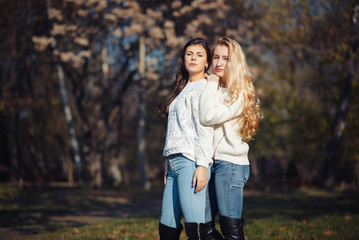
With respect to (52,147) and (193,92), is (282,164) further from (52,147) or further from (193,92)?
(193,92)

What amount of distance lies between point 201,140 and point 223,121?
0.28 metres

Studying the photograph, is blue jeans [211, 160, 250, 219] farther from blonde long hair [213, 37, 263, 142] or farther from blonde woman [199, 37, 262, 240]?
blonde long hair [213, 37, 263, 142]

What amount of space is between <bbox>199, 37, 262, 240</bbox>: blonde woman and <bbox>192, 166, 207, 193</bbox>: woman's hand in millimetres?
308

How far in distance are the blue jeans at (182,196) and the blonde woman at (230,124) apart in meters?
0.19

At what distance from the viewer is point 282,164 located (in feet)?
94.2

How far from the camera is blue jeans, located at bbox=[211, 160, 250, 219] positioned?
376cm

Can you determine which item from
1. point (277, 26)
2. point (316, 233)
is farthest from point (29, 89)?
point (316, 233)

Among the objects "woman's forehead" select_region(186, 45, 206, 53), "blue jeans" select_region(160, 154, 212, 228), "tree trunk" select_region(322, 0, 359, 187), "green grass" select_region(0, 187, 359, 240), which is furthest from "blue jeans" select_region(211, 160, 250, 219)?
"tree trunk" select_region(322, 0, 359, 187)

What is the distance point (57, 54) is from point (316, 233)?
13.2 m

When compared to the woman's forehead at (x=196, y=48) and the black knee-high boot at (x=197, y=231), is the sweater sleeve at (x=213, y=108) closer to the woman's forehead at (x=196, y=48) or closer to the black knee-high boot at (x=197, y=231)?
the woman's forehead at (x=196, y=48)

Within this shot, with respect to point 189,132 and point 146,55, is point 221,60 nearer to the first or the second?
point 189,132

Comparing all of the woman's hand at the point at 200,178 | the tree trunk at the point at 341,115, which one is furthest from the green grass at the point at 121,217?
the woman's hand at the point at 200,178

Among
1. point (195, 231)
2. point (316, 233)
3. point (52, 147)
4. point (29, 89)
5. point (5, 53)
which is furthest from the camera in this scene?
point (52, 147)

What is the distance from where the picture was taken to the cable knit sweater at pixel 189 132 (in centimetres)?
357
